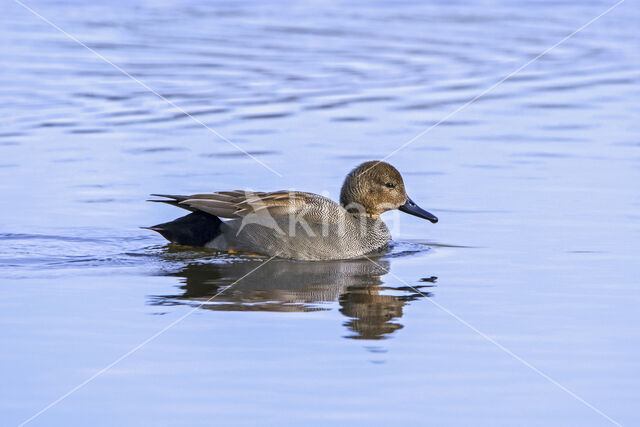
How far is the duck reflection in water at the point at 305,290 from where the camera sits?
23.0 ft

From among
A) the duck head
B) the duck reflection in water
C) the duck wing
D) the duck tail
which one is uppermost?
the duck head

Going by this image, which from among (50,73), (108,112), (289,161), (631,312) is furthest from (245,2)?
(631,312)

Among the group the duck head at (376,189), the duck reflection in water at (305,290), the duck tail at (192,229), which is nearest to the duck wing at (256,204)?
the duck tail at (192,229)

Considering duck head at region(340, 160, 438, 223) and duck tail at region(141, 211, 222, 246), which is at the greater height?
duck head at region(340, 160, 438, 223)

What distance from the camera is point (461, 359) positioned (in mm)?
6016

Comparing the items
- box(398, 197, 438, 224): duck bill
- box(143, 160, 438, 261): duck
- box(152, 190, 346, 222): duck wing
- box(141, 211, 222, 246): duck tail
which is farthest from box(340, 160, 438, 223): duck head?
box(141, 211, 222, 246): duck tail

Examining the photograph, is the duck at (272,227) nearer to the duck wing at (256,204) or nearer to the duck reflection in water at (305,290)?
the duck wing at (256,204)

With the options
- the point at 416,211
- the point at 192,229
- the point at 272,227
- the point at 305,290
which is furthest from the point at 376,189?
the point at 305,290

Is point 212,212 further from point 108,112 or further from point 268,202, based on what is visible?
point 108,112

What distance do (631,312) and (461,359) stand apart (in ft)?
5.14

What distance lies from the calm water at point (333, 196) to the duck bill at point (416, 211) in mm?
194

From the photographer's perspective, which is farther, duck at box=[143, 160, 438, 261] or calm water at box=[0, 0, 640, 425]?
duck at box=[143, 160, 438, 261]

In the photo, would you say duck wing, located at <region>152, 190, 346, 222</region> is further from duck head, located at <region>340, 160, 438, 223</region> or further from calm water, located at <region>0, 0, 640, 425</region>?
duck head, located at <region>340, 160, 438, 223</region>

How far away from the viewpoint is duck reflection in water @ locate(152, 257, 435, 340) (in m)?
7.00
